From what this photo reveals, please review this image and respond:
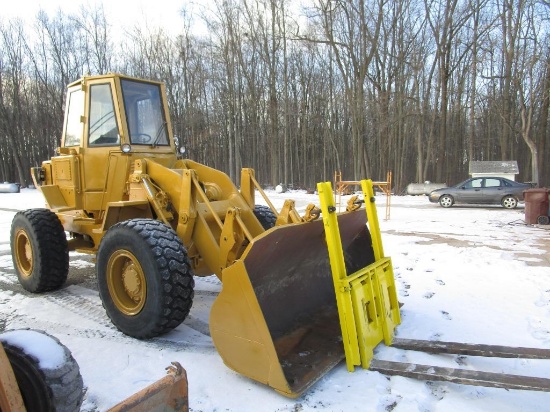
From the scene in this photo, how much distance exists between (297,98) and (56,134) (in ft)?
75.3

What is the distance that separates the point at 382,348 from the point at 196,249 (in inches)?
84.0

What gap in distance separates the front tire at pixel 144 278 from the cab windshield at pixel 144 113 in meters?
1.62

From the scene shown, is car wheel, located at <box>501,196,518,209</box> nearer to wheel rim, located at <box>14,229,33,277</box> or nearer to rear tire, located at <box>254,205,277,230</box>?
rear tire, located at <box>254,205,277,230</box>

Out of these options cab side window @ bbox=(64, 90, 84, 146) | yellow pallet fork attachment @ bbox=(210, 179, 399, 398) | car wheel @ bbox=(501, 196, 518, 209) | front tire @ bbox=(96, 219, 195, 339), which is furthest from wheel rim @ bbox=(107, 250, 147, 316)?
car wheel @ bbox=(501, 196, 518, 209)

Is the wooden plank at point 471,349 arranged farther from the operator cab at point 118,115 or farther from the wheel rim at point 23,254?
the wheel rim at point 23,254

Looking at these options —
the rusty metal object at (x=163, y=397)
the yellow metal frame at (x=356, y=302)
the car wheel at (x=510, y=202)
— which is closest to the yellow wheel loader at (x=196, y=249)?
the yellow metal frame at (x=356, y=302)

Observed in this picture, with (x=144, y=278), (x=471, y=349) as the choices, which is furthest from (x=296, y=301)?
(x=471, y=349)

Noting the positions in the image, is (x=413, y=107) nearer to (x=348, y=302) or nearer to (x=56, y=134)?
(x=348, y=302)

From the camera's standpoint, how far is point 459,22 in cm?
2817

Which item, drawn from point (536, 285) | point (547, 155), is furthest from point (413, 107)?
A: point (536, 285)

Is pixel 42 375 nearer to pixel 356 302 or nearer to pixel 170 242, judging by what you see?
pixel 170 242

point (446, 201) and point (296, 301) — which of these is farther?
point (446, 201)

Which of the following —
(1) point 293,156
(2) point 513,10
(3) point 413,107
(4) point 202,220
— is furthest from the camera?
(1) point 293,156

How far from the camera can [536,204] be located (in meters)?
12.3
